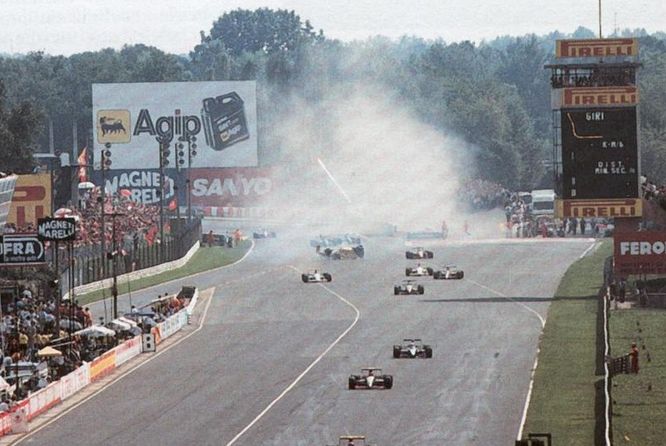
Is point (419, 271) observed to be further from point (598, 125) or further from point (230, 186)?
point (230, 186)

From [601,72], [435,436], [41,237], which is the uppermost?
[601,72]

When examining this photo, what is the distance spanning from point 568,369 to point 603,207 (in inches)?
659

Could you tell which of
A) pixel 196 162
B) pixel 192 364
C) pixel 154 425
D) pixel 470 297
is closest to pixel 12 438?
pixel 154 425

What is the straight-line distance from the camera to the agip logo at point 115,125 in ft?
522

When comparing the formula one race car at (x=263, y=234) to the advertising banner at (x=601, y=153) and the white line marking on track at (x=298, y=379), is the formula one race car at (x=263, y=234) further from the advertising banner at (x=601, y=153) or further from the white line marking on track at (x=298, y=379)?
the advertising banner at (x=601, y=153)

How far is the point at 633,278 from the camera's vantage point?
89.9 metres

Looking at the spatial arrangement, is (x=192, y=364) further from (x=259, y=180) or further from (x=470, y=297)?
(x=259, y=180)

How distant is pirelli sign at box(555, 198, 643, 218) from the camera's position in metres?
78.2

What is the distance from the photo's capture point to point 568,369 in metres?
62.8

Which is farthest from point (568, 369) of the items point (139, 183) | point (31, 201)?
point (139, 183)

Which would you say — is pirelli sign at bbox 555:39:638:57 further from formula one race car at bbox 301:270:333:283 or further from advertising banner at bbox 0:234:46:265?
formula one race car at bbox 301:270:333:283

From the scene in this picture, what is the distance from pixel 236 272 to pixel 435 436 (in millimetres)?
58127

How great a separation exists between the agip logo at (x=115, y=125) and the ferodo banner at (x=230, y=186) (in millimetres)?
7134

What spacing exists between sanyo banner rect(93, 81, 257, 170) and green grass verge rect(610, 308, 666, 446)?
8072cm
